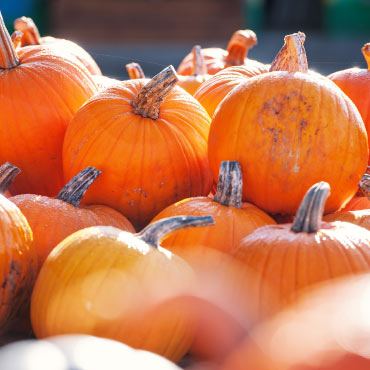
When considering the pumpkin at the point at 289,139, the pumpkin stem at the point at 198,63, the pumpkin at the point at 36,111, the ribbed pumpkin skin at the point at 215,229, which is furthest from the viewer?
the pumpkin stem at the point at 198,63

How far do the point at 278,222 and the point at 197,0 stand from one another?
10256mm

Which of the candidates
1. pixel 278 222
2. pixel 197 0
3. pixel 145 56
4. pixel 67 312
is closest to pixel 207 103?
pixel 278 222

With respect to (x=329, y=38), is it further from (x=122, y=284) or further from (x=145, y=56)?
(x=122, y=284)

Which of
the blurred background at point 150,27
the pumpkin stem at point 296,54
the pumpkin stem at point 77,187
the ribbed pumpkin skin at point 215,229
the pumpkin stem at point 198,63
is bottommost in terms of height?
the blurred background at point 150,27

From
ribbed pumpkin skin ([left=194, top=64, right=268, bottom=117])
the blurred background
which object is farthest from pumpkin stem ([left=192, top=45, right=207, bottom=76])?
the blurred background

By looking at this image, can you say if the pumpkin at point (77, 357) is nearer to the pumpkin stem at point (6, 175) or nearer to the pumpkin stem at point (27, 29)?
the pumpkin stem at point (6, 175)

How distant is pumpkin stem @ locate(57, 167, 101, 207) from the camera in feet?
6.62

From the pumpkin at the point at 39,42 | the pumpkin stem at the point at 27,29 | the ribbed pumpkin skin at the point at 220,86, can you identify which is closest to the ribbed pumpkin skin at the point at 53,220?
the ribbed pumpkin skin at the point at 220,86

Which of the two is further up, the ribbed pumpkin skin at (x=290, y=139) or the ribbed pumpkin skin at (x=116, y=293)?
the ribbed pumpkin skin at (x=290, y=139)

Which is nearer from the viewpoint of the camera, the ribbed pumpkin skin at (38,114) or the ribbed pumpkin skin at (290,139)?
the ribbed pumpkin skin at (290,139)

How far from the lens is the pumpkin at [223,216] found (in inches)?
72.5

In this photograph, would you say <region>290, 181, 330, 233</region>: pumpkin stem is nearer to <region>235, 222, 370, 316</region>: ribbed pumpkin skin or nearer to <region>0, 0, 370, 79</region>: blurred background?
<region>235, 222, 370, 316</region>: ribbed pumpkin skin

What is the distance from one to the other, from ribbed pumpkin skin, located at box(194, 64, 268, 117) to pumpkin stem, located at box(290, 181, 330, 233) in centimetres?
85

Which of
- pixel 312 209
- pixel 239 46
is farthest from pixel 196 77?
pixel 312 209
